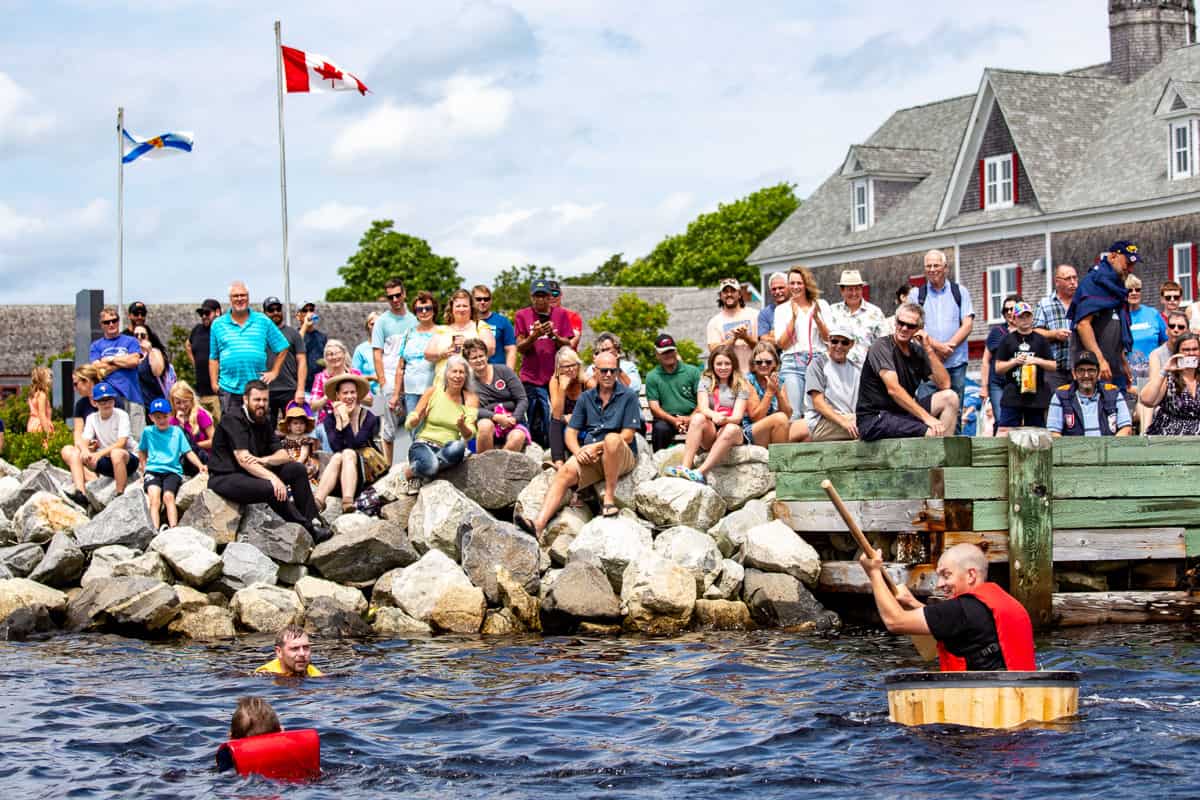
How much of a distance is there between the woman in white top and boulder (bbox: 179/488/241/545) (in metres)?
5.81

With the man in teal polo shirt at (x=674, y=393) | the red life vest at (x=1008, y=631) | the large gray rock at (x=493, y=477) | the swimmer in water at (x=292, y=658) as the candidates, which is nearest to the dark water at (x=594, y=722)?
the swimmer in water at (x=292, y=658)

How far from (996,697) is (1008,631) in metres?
0.43

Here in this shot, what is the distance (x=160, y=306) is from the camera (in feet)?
196

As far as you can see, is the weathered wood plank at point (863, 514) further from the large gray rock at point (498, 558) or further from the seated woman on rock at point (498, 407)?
the seated woman on rock at point (498, 407)

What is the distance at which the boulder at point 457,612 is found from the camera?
14906mm

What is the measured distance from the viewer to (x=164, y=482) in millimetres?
16938

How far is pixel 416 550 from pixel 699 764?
6978 mm

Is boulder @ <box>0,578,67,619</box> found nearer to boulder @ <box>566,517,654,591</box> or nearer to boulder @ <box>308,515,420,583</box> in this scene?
boulder @ <box>308,515,420,583</box>

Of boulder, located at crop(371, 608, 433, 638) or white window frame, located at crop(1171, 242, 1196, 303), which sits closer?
boulder, located at crop(371, 608, 433, 638)

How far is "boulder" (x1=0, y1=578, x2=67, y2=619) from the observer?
15234mm

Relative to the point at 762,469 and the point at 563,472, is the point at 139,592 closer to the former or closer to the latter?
the point at 563,472

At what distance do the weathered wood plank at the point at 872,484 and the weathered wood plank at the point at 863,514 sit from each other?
0.06 m

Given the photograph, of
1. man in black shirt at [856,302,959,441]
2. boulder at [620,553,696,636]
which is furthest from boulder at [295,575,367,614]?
man in black shirt at [856,302,959,441]

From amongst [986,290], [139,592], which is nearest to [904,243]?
[986,290]
